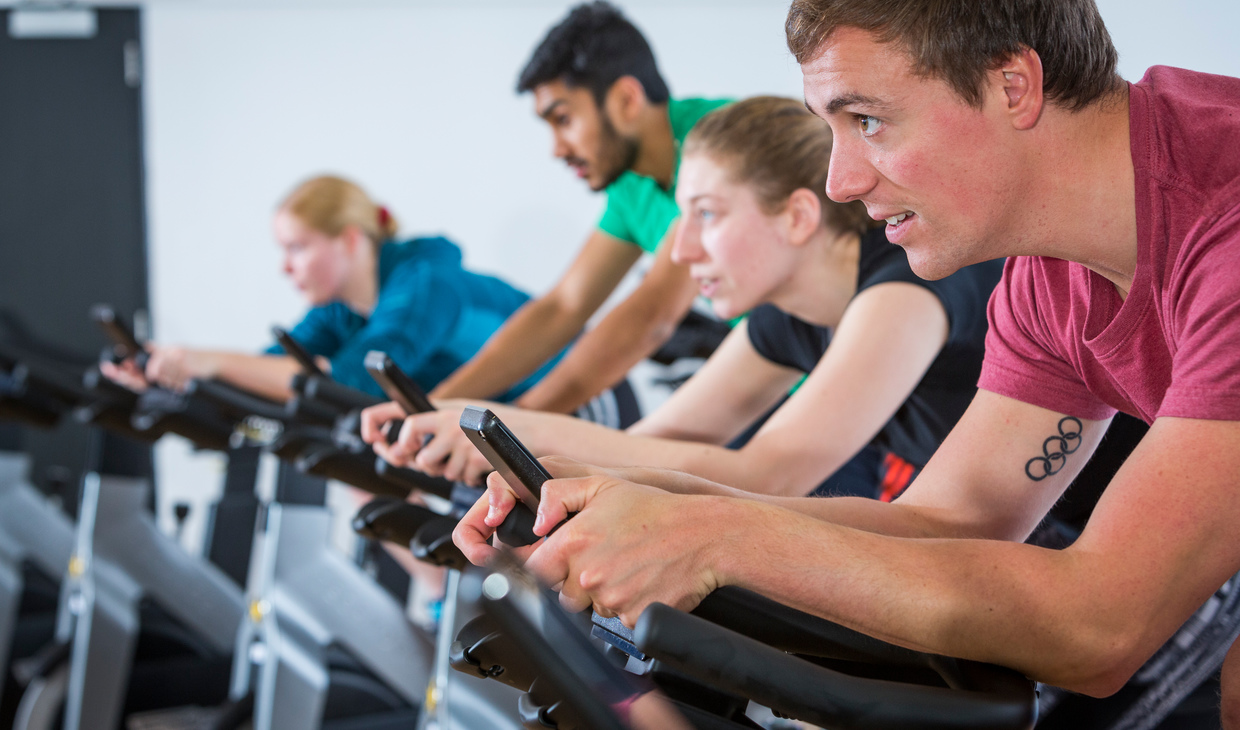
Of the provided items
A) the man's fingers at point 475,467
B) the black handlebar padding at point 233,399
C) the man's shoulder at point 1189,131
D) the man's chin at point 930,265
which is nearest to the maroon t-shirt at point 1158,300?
the man's shoulder at point 1189,131

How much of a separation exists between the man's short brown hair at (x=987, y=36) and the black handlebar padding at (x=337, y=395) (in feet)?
3.49

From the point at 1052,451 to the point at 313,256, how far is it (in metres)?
2.35

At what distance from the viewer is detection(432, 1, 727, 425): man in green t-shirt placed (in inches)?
86.4

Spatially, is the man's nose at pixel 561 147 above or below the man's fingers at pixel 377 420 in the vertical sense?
above

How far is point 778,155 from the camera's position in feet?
4.94

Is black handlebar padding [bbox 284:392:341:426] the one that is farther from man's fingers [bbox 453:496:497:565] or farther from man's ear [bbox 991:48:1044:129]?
man's ear [bbox 991:48:1044:129]

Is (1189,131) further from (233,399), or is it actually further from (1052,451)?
(233,399)

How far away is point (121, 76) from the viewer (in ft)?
15.0

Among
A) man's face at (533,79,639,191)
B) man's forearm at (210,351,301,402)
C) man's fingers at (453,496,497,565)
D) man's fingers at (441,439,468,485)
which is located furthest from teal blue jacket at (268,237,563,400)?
man's fingers at (453,496,497,565)

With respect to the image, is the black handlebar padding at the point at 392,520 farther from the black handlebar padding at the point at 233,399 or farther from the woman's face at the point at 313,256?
the woman's face at the point at 313,256

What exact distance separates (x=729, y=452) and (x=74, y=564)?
2.08m

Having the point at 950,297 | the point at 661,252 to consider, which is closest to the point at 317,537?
the point at 661,252

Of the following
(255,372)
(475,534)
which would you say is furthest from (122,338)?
(475,534)

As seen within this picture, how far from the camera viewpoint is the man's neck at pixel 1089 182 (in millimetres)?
871
